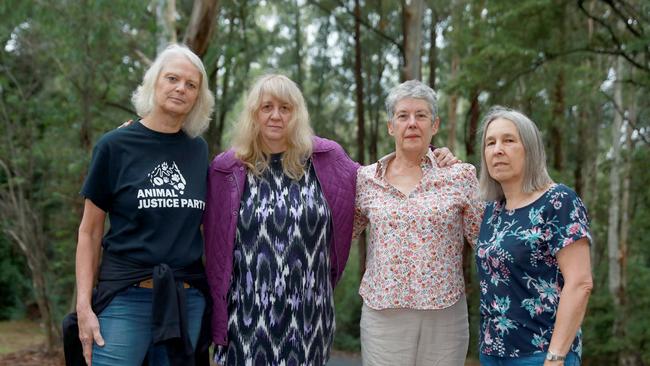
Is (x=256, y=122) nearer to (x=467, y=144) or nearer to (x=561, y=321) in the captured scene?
(x=561, y=321)

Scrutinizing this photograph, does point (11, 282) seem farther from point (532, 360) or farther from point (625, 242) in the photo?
point (532, 360)

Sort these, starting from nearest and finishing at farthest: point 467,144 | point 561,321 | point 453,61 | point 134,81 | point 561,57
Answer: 1. point 561,321
2. point 134,81
3. point 561,57
4. point 467,144
5. point 453,61

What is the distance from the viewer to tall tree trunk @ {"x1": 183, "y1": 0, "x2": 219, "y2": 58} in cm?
777

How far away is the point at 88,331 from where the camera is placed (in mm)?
2994

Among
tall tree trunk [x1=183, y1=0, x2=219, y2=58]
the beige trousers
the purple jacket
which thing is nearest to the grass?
tall tree trunk [x1=183, y1=0, x2=219, y2=58]

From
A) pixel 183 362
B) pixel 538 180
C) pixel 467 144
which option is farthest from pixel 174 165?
pixel 467 144

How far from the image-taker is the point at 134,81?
8.80 metres

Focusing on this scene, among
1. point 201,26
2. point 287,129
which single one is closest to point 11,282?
point 201,26

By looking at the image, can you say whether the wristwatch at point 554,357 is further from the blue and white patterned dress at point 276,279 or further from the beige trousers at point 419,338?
the blue and white patterned dress at point 276,279

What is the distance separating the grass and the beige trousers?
10.0 metres

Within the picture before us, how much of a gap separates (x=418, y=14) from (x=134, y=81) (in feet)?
14.9

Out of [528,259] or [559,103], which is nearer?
[528,259]

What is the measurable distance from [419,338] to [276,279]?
75 cm

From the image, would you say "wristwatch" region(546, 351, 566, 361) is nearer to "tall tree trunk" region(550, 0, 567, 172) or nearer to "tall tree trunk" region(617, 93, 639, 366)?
"tall tree trunk" region(550, 0, 567, 172)
